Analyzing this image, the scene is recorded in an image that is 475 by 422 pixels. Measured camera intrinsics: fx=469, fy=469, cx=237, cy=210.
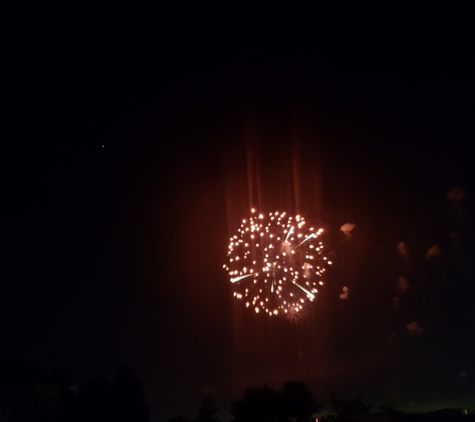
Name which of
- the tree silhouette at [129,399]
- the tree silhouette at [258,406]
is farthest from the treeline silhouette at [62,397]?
the tree silhouette at [258,406]

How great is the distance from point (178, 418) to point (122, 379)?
5176 millimetres

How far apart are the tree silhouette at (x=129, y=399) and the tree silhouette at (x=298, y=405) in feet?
32.8

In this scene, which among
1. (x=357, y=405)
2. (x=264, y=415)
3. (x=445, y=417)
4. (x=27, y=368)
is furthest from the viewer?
(x=357, y=405)

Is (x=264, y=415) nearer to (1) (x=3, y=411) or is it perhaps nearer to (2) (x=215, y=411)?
(2) (x=215, y=411)

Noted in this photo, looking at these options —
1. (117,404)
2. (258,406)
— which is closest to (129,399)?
(117,404)

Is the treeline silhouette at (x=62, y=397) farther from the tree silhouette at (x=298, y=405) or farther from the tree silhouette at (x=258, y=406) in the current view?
the tree silhouette at (x=298, y=405)

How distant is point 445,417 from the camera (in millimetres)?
25953

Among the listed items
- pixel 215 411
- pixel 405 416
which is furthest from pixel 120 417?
pixel 405 416

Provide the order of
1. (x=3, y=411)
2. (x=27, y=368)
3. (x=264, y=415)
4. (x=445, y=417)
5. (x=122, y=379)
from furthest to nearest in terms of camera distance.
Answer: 1. (x=122, y=379)
2. (x=264, y=415)
3. (x=27, y=368)
4. (x=445, y=417)
5. (x=3, y=411)

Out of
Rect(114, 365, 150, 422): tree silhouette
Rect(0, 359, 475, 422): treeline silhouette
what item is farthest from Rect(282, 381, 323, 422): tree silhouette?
Rect(114, 365, 150, 422): tree silhouette

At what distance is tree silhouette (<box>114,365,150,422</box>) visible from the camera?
3145 centimetres

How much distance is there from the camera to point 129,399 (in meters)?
32.8

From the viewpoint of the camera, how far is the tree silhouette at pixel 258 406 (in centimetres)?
3034

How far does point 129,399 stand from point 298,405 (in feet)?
38.5
